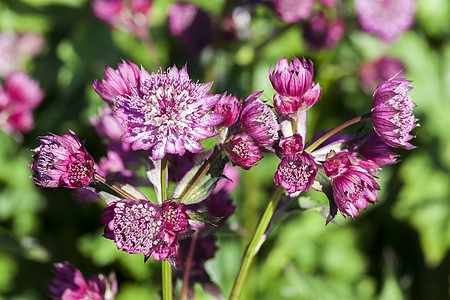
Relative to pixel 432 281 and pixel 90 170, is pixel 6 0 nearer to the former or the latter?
pixel 90 170

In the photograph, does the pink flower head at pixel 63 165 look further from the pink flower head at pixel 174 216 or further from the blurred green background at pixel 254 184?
the blurred green background at pixel 254 184

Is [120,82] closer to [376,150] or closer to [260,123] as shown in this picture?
[260,123]

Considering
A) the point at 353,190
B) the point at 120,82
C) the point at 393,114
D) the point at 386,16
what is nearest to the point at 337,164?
the point at 353,190

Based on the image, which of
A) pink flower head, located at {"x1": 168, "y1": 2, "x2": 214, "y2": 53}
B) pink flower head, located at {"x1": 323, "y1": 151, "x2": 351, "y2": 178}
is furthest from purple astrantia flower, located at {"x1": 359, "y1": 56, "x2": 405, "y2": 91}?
pink flower head, located at {"x1": 323, "y1": 151, "x2": 351, "y2": 178}

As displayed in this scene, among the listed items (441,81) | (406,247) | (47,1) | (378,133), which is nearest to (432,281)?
(406,247)

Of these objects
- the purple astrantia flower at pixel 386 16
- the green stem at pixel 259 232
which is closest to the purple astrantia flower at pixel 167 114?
the green stem at pixel 259 232

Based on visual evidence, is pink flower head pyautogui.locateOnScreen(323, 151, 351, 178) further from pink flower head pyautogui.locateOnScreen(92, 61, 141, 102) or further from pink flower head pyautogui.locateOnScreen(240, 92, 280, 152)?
pink flower head pyautogui.locateOnScreen(92, 61, 141, 102)
